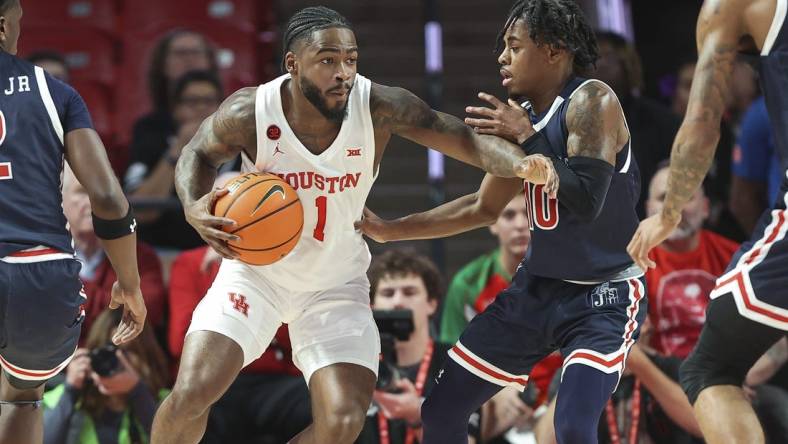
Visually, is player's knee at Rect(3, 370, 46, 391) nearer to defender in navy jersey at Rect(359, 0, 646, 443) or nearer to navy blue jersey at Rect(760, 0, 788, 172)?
defender in navy jersey at Rect(359, 0, 646, 443)

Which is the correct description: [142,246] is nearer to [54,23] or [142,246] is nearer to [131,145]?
[131,145]

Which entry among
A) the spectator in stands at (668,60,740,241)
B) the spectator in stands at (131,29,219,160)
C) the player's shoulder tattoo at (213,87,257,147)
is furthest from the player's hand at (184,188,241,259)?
the spectator in stands at (668,60,740,241)

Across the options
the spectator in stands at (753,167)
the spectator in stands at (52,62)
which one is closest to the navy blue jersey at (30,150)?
the spectator in stands at (52,62)

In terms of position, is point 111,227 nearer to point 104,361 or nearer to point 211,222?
point 211,222

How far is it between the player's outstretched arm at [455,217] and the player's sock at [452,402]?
65 cm

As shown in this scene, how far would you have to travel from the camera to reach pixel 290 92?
5.17 meters

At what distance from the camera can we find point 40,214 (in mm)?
4961

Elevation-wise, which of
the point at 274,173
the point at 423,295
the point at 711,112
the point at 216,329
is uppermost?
the point at 711,112

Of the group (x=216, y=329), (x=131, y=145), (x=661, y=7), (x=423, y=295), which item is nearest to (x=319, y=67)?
(x=216, y=329)

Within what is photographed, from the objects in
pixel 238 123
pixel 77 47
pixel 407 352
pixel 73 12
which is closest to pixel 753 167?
pixel 407 352

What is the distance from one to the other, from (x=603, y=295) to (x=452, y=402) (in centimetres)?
78

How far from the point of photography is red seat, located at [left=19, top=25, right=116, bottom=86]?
9578 mm

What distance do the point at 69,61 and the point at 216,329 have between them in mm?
5308

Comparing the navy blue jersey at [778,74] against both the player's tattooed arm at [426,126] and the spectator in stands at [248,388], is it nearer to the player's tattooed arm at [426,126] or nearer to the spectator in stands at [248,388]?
the player's tattooed arm at [426,126]
